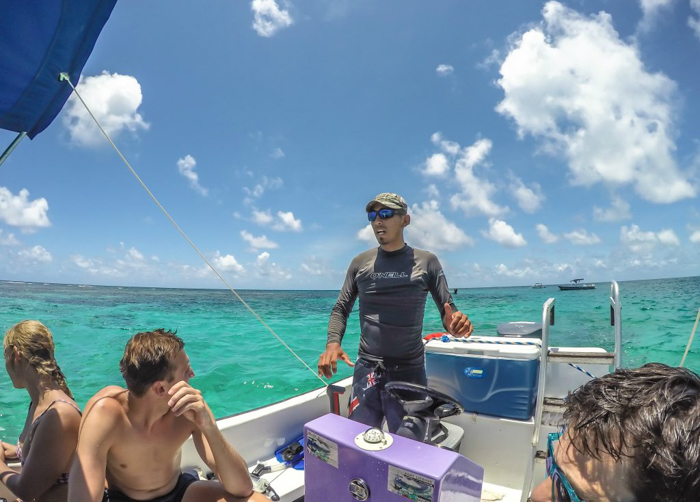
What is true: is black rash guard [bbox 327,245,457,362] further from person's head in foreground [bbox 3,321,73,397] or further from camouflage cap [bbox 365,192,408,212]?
person's head in foreground [bbox 3,321,73,397]

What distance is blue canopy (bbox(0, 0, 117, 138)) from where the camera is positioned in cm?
139

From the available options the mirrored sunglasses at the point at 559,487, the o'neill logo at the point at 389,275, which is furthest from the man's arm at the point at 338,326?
the mirrored sunglasses at the point at 559,487

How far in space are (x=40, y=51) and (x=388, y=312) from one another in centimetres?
208

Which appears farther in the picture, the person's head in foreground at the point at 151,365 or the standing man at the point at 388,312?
the standing man at the point at 388,312

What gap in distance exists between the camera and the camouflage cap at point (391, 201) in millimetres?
2309

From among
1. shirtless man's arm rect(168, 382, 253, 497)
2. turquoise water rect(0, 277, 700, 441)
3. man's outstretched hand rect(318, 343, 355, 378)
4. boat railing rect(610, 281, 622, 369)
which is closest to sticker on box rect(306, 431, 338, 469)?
shirtless man's arm rect(168, 382, 253, 497)

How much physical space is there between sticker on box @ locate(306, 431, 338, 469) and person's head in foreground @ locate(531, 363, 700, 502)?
75cm

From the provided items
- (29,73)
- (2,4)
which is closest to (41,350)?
(29,73)

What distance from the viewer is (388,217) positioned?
2.31 m

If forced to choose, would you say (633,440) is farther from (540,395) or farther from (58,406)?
(540,395)

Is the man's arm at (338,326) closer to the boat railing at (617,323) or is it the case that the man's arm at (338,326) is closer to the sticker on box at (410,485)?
the sticker on box at (410,485)

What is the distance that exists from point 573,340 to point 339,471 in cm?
1320

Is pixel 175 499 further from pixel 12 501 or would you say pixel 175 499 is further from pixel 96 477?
pixel 12 501

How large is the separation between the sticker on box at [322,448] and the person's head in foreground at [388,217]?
136 centimetres
